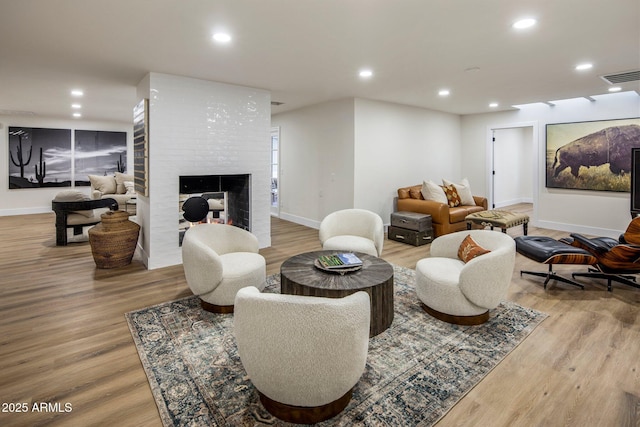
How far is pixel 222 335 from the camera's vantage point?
8.74 ft

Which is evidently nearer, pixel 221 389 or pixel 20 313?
pixel 221 389

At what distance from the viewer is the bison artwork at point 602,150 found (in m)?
5.88

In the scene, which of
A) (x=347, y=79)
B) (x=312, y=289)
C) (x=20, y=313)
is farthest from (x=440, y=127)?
(x=20, y=313)

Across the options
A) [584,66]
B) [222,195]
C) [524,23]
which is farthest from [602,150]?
[222,195]

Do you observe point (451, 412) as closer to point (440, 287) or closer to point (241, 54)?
point (440, 287)

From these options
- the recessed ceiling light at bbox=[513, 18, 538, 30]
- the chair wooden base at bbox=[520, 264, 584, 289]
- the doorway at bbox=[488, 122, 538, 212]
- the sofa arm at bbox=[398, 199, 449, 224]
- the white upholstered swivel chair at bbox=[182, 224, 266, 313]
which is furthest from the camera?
the doorway at bbox=[488, 122, 538, 212]

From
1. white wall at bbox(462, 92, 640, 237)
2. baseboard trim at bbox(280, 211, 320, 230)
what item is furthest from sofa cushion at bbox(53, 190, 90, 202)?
white wall at bbox(462, 92, 640, 237)

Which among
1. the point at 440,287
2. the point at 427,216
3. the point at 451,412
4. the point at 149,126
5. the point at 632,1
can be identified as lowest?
the point at 451,412

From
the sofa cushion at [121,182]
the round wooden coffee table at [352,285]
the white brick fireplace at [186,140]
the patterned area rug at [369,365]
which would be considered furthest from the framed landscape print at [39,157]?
the round wooden coffee table at [352,285]

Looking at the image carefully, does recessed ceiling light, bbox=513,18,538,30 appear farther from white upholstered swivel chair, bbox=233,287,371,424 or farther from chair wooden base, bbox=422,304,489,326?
white upholstered swivel chair, bbox=233,287,371,424

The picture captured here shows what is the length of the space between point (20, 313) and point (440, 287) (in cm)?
374

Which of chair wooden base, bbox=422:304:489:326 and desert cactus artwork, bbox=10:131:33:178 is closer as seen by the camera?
chair wooden base, bbox=422:304:489:326

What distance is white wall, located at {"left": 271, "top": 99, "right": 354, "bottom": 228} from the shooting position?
619 cm

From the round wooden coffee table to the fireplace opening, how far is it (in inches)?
97.5
